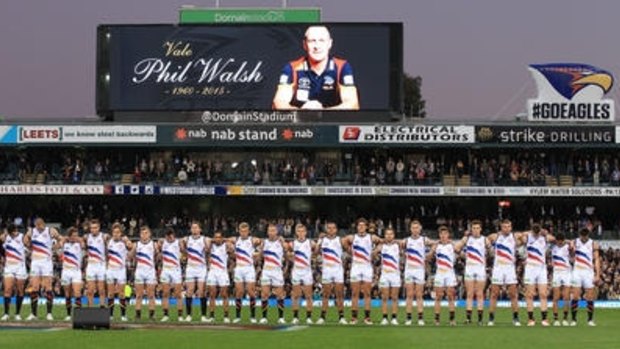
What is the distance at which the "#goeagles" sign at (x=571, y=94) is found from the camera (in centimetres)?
6131

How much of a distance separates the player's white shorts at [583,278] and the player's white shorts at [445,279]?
10.1 ft

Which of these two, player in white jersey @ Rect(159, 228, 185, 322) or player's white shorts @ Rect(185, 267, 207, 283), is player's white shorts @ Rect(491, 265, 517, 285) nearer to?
player's white shorts @ Rect(185, 267, 207, 283)

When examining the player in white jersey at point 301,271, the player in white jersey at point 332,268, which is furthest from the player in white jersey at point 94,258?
the player in white jersey at point 332,268

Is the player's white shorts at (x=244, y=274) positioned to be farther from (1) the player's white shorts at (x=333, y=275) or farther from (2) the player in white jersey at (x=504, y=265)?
(2) the player in white jersey at (x=504, y=265)

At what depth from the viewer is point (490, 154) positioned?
63.6m

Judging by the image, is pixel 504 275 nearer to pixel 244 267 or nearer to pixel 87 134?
pixel 244 267

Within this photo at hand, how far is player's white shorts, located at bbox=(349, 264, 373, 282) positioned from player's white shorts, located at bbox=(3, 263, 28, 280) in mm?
8422

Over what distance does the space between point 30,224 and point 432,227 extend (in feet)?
65.1

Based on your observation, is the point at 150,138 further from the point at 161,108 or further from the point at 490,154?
the point at 490,154

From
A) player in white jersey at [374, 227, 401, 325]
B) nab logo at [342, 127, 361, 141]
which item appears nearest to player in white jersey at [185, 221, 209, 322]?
player in white jersey at [374, 227, 401, 325]

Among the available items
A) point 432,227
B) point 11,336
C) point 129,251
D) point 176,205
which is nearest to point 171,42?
point 176,205

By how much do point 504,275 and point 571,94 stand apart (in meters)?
A: 32.2

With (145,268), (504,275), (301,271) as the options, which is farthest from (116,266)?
(504,275)

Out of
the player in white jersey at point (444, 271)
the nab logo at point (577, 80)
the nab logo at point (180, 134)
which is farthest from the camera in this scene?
the nab logo at point (577, 80)
